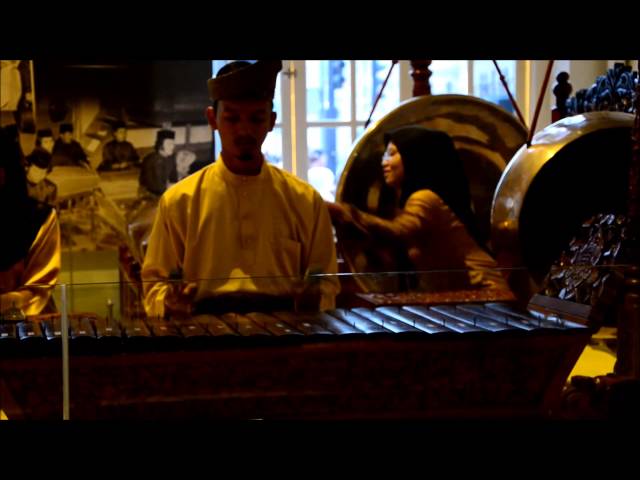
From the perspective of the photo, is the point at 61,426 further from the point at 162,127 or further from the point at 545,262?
the point at 162,127

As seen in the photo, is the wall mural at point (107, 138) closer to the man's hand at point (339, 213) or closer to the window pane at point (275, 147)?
the window pane at point (275, 147)

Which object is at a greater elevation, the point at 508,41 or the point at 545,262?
the point at 508,41

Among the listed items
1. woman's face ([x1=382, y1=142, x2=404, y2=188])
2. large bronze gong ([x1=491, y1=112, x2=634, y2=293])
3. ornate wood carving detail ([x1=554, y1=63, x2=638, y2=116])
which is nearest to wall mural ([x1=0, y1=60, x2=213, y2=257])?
woman's face ([x1=382, y1=142, x2=404, y2=188])

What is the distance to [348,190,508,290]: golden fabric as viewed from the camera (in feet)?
7.41

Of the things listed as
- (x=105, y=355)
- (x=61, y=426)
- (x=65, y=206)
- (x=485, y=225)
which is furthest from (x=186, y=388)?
(x=65, y=206)

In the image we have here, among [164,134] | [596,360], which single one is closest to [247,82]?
[596,360]

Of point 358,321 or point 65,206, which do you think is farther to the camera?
point 65,206

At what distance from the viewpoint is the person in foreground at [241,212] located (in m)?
1.75

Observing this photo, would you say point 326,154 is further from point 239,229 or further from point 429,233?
point 239,229

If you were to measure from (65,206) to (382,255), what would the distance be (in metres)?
1.56

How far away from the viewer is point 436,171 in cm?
233

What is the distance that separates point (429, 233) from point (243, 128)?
758 mm

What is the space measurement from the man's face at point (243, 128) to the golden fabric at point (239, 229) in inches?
1.4

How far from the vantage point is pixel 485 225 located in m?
2.34
